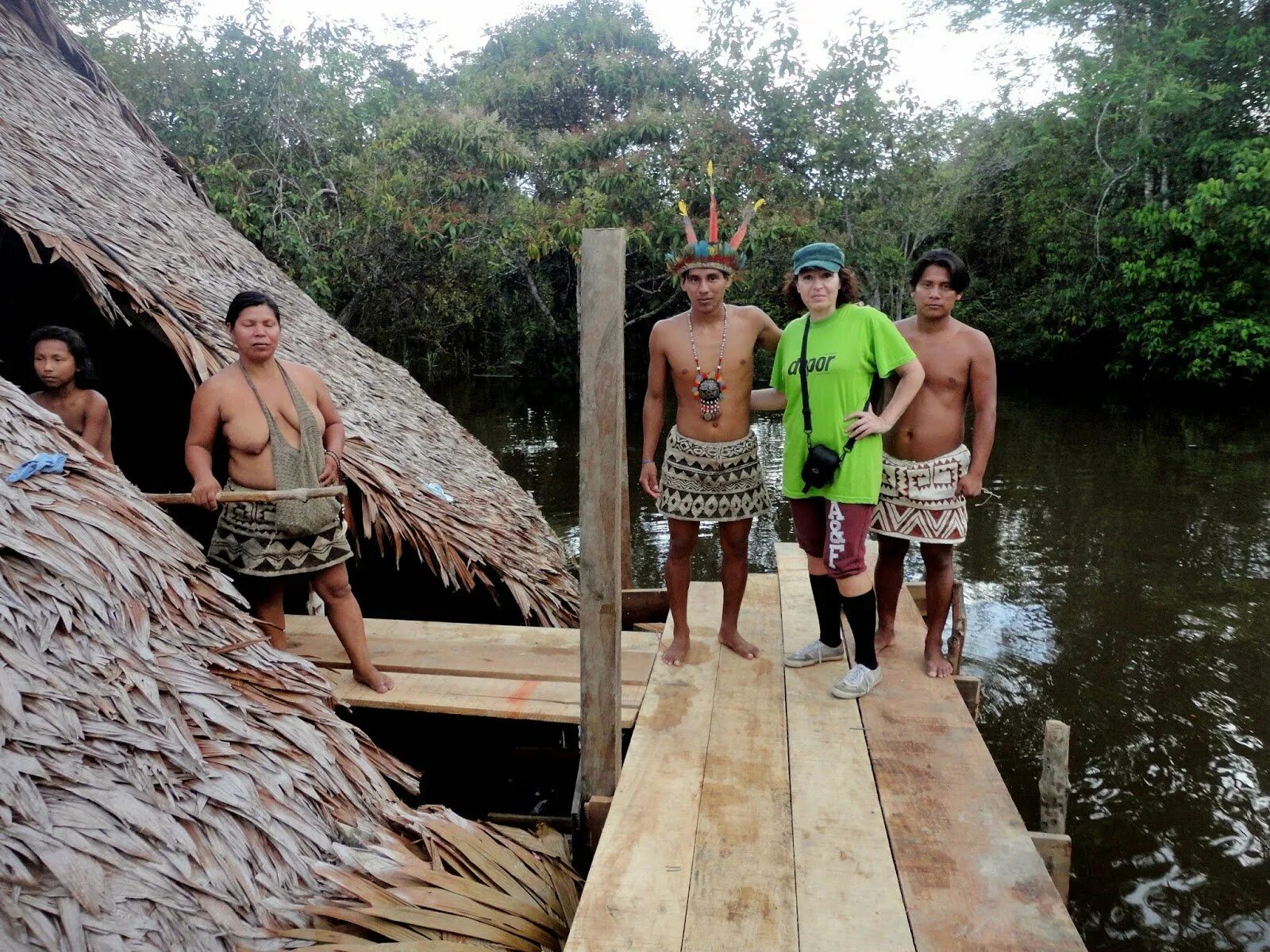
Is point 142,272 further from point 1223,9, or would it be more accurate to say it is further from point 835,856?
point 1223,9

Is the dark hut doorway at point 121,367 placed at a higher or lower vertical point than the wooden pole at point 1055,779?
higher

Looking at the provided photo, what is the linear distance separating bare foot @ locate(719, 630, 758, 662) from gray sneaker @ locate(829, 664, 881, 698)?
0.41m

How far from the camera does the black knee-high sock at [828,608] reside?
341 centimetres

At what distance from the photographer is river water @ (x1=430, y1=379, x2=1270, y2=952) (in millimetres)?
3676

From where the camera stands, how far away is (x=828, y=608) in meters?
3.46

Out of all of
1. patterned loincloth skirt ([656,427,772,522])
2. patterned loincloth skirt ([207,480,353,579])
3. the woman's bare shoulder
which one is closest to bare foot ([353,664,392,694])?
patterned loincloth skirt ([207,480,353,579])

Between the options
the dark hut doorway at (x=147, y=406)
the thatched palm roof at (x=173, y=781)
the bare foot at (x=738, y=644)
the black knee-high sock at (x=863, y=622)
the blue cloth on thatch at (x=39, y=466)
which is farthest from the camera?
the dark hut doorway at (x=147, y=406)

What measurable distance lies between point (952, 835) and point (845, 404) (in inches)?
57.8

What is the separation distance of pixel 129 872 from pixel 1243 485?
1119 cm

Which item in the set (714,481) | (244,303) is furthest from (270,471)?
(714,481)

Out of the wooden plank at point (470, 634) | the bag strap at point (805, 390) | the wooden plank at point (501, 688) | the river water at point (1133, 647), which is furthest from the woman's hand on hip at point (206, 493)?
the river water at point (1133, 647)

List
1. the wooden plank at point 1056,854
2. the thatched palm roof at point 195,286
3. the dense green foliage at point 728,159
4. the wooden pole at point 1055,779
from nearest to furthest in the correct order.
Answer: the wooden plank at point 1056,854
the wooden pole at point 1055,779
the thatched palm roof at point 195,286
the dense green foliage at point 728,159

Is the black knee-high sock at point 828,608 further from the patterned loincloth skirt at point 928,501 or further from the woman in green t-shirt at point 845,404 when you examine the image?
the patterned loincloth skirt at point 928,501

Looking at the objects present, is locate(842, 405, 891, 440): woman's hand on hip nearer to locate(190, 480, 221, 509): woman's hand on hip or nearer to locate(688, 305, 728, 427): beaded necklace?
locate(688, 305, 728, 427): beaded necklace
